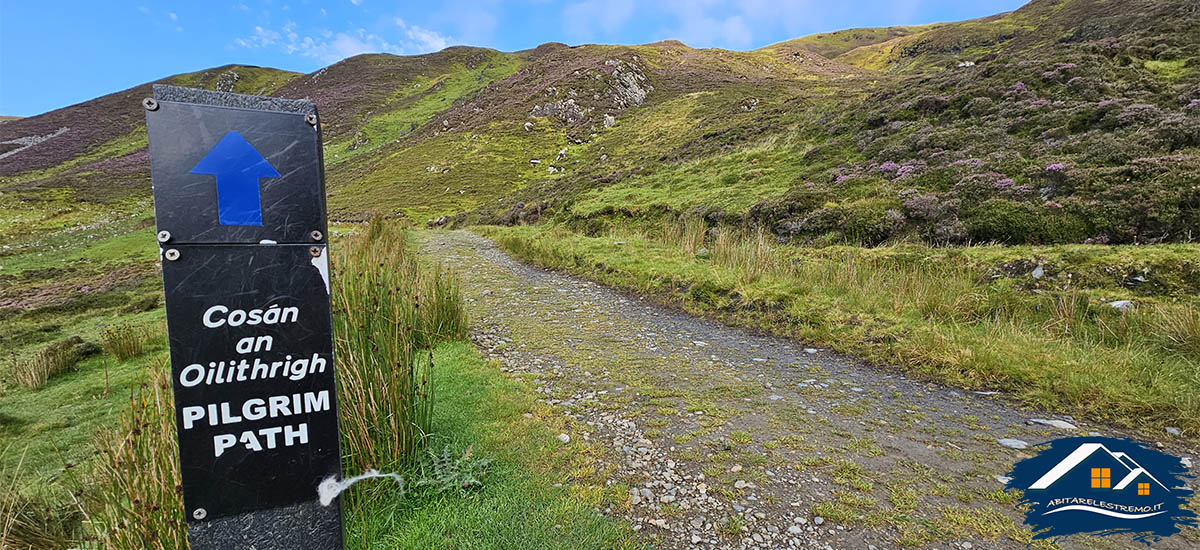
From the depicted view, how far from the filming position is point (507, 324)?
6.73 m

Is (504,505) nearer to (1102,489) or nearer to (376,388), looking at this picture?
(376,388)

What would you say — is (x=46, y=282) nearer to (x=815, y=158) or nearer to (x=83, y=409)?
(x=83, y=409)

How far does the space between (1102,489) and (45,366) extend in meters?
12.1

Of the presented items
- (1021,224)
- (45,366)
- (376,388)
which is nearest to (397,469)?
(376,388)

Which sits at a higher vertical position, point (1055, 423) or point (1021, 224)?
point (1021, 224)

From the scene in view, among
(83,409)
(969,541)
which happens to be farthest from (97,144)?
(969,541)

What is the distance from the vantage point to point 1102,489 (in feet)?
8.56

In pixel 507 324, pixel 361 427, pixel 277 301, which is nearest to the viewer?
pixel 277 301

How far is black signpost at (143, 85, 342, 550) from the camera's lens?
1.46 m

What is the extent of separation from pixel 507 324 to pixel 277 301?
204 inches

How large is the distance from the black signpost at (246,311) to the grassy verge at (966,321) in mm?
5131

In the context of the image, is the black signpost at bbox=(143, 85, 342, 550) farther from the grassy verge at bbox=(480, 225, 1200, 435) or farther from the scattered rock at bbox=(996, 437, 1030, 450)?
the grassy verge at bbox=(480, 225, 1200, 435)

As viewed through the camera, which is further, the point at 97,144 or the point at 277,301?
the point at 97,144

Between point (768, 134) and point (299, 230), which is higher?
point (768, 134)
